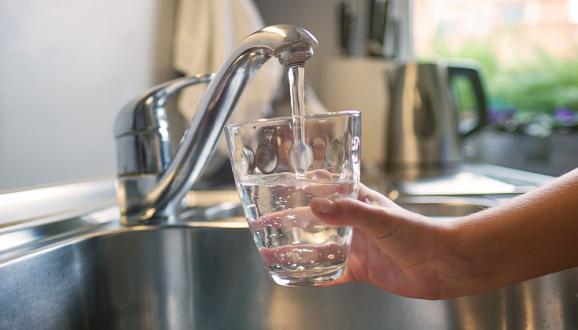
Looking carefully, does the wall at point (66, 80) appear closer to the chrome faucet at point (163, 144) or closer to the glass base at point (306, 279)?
the chrome faucet at point (163, 144)

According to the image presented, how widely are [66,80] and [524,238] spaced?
559 millimetres

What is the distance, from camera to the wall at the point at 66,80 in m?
0.66

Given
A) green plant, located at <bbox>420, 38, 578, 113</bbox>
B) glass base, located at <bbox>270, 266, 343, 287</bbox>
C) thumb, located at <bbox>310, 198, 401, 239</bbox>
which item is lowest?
glass base, located at <bbox>270, 266, 343, 287</bbox>

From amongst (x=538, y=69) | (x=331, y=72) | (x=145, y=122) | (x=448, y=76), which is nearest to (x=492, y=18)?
(x=538, y=69)

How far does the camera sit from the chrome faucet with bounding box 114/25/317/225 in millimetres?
587

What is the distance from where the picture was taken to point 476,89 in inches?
59.1

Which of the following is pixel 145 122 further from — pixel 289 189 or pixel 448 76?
pixel 448 76

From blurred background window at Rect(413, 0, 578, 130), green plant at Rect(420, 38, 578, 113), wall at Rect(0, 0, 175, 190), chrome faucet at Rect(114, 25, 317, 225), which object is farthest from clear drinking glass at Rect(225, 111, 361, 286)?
green plant at Rect(420, 38, 578, 113)

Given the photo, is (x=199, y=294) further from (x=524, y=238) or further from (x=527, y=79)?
(x=527, y=79)

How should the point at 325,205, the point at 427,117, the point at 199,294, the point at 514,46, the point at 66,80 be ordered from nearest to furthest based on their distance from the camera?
the point at 325,205
the point at 199,294
the point at 66,80
the point at 427,117
the point at 514,46

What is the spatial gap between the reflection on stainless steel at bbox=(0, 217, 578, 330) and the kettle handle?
994 millimetres

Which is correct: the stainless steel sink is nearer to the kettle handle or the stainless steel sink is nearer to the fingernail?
the fingernail

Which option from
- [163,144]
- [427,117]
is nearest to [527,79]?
[427,117]

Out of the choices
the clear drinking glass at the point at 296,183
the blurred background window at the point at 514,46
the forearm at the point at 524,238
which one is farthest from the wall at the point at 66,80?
the blurred background window at the point at 514,46
